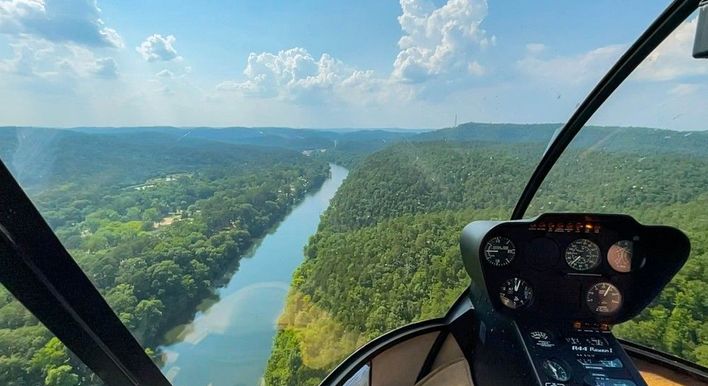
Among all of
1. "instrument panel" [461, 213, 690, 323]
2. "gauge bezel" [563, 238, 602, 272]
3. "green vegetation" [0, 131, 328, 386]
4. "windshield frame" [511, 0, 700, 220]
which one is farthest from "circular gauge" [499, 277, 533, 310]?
"green vegetation" [0, 131, 328, 386]

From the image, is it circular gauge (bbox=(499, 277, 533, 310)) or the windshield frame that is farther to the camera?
circular gauge (bbox=(499, 277, 533, 310))

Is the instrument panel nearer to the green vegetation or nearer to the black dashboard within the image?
the black dashboard

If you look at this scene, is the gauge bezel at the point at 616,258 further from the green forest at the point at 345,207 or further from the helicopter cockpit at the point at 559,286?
the green forest at the point at 345,207

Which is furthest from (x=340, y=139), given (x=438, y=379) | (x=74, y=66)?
(x=438, y=379)

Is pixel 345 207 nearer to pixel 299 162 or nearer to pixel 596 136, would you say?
pixel 299 162

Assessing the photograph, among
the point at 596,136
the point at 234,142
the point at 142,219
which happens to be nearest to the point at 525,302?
the point at 596,136
